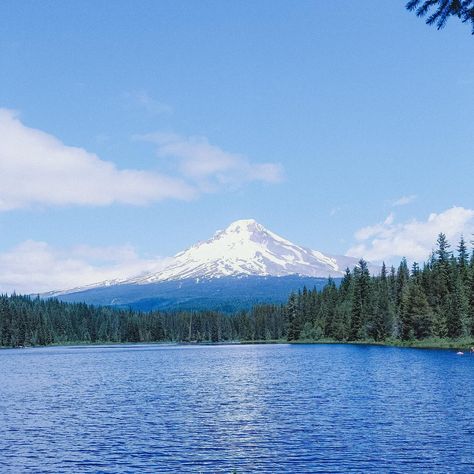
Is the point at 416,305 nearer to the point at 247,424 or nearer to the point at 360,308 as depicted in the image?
the point at 360,308

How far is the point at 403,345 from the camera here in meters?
160

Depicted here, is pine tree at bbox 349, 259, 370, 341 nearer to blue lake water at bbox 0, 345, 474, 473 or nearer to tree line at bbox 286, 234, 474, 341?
tree line at bbox 286, 234, 474, 341

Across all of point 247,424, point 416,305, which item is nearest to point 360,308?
point 416,305

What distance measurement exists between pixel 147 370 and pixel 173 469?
75897mm

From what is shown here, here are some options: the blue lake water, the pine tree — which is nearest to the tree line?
the pine tree

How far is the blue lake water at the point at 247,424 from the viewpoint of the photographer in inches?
1421

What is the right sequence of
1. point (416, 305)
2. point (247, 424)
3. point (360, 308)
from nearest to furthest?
point (247, 424) < point (416, 305) < point (360, 308)

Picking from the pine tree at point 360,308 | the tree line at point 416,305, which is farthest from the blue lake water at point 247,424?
the pine tree at point 360,308

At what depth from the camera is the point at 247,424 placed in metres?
48.5

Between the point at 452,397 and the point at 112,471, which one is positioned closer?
the point at 112,471

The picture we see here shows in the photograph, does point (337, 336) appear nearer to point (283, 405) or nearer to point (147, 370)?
point (147, 370)

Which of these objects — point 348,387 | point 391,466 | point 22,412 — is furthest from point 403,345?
point 391,466

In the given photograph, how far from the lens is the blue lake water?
36.1 meters

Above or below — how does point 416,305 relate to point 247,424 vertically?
above
